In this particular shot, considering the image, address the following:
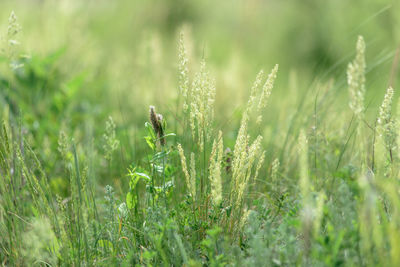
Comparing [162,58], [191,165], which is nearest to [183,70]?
[191,165]

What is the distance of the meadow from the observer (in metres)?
1.12

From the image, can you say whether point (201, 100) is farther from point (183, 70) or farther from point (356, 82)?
point (356, 82)

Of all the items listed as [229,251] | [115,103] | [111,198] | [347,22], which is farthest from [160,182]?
[347,22]

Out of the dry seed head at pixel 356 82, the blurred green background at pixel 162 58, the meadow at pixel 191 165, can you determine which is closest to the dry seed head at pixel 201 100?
the meadow at pixel 191 165

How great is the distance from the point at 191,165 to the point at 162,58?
254 cm

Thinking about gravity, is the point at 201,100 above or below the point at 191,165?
above

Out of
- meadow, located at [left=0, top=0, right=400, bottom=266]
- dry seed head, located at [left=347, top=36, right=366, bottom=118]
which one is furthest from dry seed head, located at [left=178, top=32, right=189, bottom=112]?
dry seed head, located at [left=347, top=36, right=366, bottom=118]

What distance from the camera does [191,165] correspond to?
1249 millimetres

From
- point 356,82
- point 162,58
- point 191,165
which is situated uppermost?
point 162,58

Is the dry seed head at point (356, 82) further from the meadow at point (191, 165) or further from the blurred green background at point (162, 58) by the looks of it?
the blurred green background at point (162, 58)

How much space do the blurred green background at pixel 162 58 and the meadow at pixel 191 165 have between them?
0.9 inches

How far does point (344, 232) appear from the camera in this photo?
102 centimetres

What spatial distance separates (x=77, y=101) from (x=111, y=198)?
221cm

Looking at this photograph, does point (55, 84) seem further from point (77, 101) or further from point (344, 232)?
point (344, 232)
